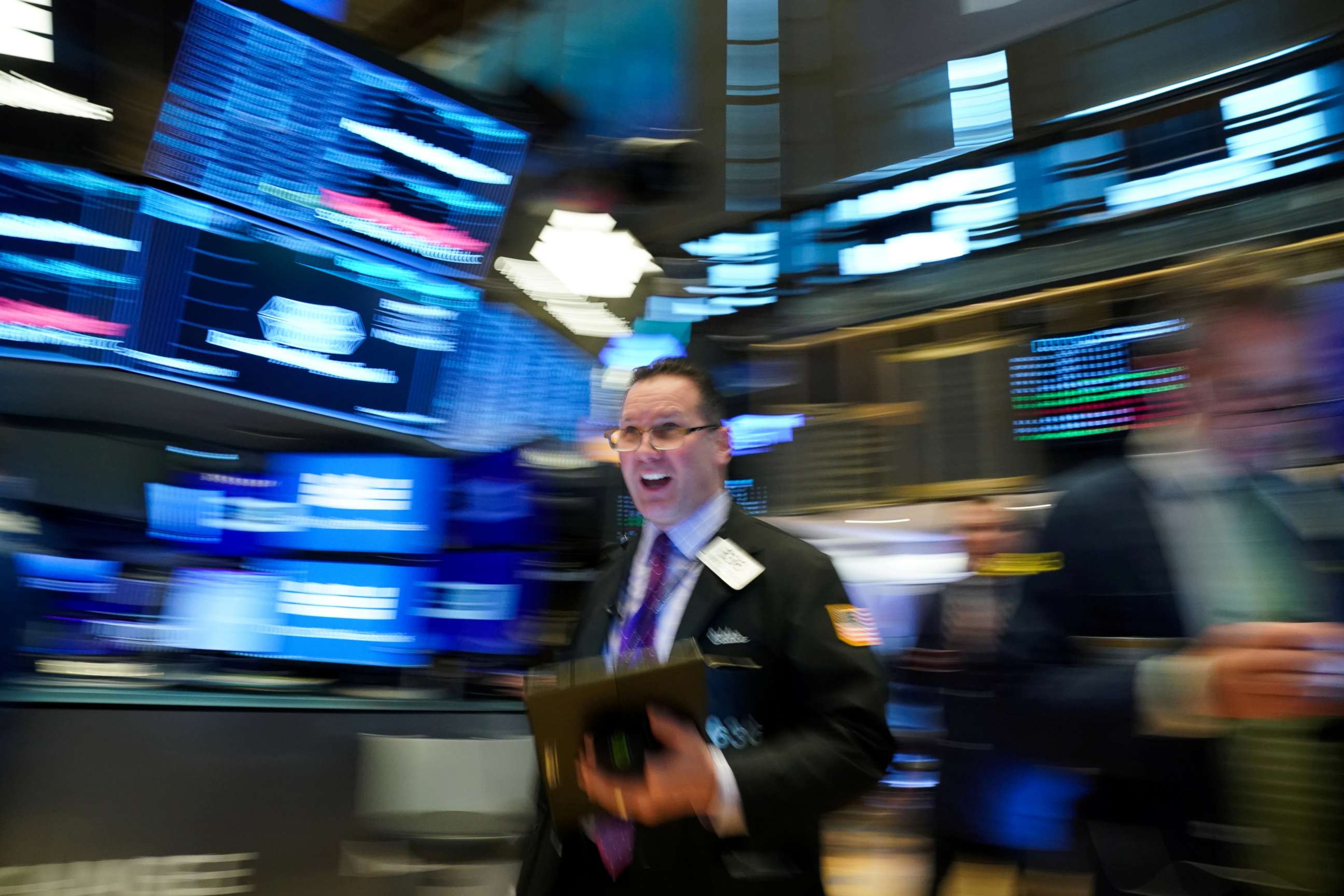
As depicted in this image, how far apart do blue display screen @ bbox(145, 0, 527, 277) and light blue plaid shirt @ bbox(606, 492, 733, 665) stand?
2.46 meters

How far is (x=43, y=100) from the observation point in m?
2.93

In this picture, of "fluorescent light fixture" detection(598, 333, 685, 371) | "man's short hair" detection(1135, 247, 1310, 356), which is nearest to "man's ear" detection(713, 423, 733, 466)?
"man's short hair" detection(1135, 247, 1310, 356)

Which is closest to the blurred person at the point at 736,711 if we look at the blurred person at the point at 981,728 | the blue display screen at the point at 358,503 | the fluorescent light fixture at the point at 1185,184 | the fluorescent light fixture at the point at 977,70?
the blurred person at the point at 981,728

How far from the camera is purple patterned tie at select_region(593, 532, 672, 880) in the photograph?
142cm

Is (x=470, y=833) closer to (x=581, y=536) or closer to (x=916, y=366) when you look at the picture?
(x=581, y=536)

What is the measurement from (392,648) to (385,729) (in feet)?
1.69

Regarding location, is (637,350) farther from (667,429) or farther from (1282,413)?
(1282,413)

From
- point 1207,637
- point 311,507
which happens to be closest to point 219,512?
point 311,507

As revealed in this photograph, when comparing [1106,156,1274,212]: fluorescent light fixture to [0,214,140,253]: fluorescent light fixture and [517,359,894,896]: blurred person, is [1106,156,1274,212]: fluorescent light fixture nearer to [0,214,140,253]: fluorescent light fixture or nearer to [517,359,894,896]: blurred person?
[517,359,894,896]: blurred person

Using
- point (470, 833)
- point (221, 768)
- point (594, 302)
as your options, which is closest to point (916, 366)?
point (594, 302)

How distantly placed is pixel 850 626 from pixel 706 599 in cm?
24

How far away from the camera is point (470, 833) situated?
115 inches

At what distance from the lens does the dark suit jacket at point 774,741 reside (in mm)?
1354

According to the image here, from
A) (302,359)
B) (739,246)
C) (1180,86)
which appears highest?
(1180,86)
